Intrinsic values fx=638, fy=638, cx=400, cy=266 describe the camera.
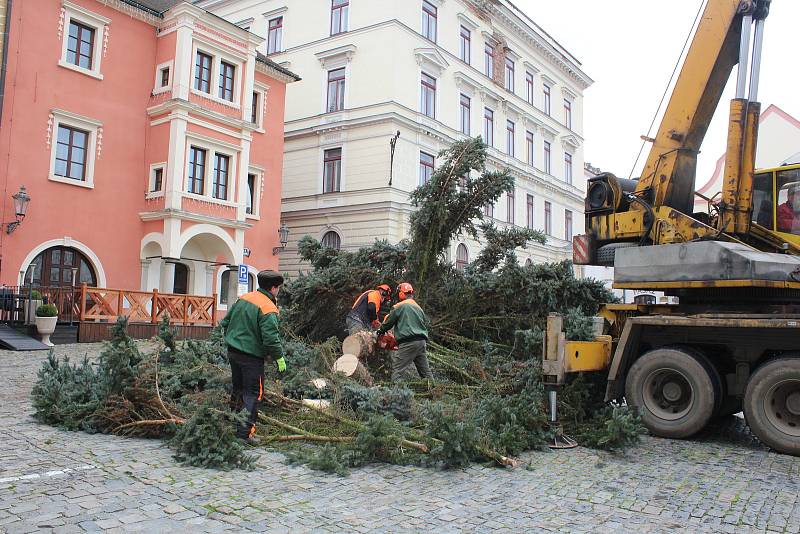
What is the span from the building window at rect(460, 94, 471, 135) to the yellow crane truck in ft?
78.4

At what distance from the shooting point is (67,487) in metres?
4.61

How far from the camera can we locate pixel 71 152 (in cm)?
1977

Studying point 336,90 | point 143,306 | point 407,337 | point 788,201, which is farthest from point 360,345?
point 336,90

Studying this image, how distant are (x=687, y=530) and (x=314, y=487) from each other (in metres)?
2.66

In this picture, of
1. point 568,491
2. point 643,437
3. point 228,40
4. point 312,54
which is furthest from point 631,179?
point 312,54

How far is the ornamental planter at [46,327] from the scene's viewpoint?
608 inches

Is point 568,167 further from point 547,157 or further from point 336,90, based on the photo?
point 336,90

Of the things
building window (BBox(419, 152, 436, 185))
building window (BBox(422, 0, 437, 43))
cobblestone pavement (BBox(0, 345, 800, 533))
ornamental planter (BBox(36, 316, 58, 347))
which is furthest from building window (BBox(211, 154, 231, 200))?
cobblestone pavement (BBox(0, 345, 800, 533))

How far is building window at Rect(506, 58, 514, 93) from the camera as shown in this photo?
3512 cm

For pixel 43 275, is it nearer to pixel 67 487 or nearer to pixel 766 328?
pixel 67 487

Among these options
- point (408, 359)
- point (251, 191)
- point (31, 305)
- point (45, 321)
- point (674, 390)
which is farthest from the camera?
point (251, 191)

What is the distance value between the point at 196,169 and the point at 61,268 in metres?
5.37

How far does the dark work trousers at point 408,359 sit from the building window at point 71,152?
51.1 feet

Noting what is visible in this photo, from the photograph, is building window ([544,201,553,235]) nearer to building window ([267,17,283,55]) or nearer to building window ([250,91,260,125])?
building window ([267,17,283,55])
